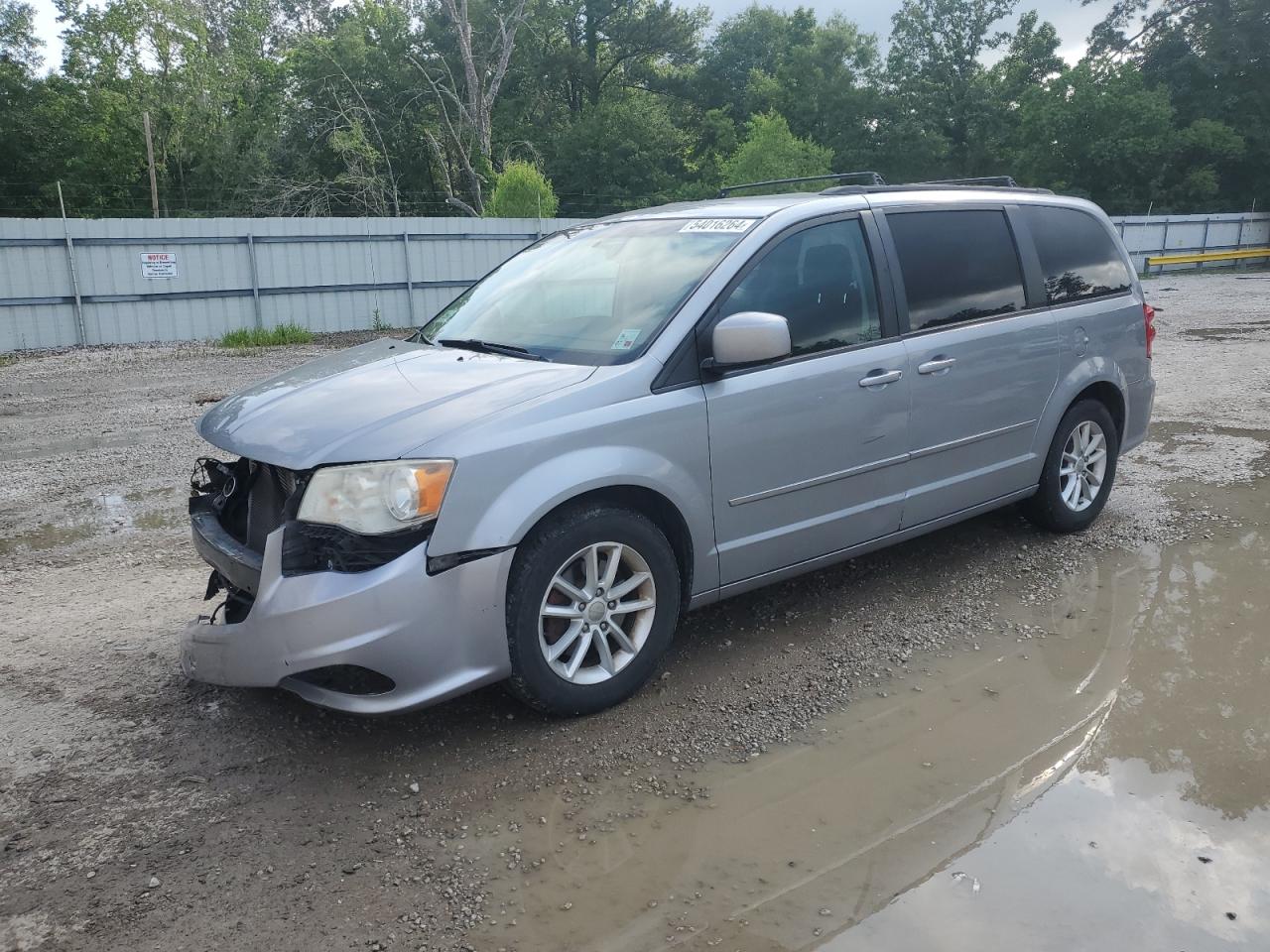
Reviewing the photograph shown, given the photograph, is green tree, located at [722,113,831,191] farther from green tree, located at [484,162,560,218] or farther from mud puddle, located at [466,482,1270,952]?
mud puddle, located at [466,482,1270,952]

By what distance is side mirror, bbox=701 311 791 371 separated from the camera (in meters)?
3.65

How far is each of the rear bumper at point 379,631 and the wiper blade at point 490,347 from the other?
1.02 meters

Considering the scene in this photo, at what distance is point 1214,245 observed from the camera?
36094 millimetres

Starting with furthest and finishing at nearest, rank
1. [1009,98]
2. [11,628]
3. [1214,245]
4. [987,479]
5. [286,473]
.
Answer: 1. [1009,98]
2. [1214,245]
3. [987,479]
4. [11,628]
5. [286,473]

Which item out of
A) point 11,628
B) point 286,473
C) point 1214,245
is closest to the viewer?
point 286,473

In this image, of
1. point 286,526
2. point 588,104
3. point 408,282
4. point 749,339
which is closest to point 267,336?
point 408,282

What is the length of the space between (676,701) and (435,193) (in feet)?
137

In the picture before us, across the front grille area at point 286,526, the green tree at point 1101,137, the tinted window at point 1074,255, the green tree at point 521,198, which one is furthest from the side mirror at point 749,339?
the green tree at point 1101,137

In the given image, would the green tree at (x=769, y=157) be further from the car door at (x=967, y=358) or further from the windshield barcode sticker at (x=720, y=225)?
the windshield barcode sticker at (x=720, y=225)

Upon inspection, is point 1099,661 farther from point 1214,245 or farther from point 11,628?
point 1214,245

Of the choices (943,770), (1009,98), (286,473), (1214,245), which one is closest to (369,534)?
(286,473)

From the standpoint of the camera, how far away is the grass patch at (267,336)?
17.2m

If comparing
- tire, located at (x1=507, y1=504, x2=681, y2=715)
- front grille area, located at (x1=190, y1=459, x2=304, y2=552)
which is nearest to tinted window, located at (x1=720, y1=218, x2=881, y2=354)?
tire, located at (x1=507, y1=504, x2=681, y2=715)

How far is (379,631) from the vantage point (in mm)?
3092
